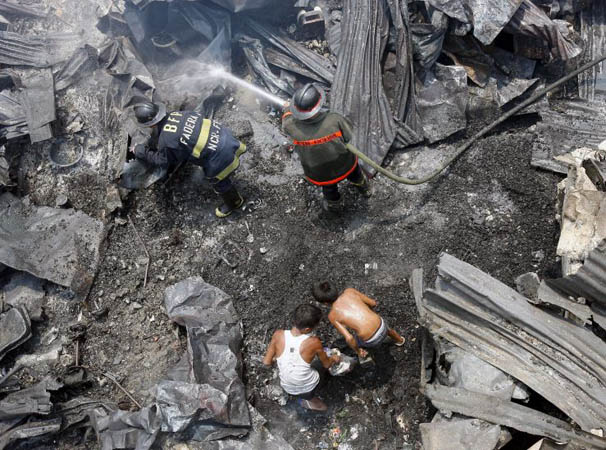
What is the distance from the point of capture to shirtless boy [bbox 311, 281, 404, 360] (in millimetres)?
4027

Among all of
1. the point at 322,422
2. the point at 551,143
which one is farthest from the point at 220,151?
the point at 551,143

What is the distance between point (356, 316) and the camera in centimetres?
405

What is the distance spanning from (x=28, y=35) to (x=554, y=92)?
8.59m

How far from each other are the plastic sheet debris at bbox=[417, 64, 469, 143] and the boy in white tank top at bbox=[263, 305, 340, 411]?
320cm

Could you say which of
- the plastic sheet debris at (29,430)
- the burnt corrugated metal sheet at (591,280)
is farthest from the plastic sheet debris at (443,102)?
the plastic sheet debris at (29,430)

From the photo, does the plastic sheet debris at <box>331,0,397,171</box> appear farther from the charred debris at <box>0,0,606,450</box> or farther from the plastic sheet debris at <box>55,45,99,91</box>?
the plastic sheet debris at <box>55,45,99,91</box>

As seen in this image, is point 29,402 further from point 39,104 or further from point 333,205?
point 39,104

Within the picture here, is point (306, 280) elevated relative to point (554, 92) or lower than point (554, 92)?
lower

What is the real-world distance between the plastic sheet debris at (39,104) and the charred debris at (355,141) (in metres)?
0.03

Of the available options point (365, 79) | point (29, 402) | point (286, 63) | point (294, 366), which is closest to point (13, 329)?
point (29, 402)

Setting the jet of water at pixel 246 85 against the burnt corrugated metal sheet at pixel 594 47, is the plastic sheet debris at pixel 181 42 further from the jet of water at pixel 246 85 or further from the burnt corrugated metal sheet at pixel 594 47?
the burnt corrugated metal sheet at pixel 594 47

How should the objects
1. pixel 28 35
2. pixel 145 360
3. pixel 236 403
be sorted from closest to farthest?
pixel 236 403 < pixel 145 360 < pixel 28 35

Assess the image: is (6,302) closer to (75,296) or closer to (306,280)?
(75,296)

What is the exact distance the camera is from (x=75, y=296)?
18.0ft
